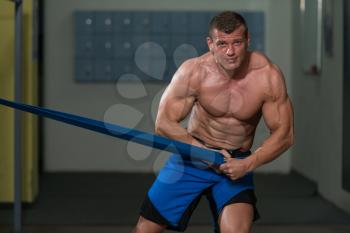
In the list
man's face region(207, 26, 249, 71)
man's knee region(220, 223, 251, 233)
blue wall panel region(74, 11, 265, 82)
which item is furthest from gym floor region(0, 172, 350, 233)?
man's face region(207, 26, 249, 71)

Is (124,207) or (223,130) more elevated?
(223,130)

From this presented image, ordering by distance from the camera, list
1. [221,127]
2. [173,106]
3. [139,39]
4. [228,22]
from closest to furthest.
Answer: [228,22], [173,106], [221,127], [139,39]

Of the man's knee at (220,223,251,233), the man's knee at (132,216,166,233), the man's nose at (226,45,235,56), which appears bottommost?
the man's knee at (132,216,166,233)

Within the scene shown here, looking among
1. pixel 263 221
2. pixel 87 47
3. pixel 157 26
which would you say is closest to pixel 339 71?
pixel 263 221

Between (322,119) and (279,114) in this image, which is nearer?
(279,114)

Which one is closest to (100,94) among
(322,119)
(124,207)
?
(124,207)

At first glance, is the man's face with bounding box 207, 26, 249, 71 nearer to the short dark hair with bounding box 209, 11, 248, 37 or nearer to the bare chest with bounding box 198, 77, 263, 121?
the short dark hair with bounding box 209, 11, 248, 37

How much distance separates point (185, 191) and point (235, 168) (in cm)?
33

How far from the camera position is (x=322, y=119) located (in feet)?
19.3

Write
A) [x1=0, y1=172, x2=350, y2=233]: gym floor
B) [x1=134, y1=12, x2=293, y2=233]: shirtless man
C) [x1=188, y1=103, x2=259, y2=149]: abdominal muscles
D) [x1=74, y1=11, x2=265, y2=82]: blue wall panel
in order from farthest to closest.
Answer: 1. [x1=74, y1=11, x2=265, y2=82]: blue wall panel
2. [x1=0, y1=172, x2=350, y2=233]: gym floor
3. [x1=188, y1=103, x2=259, y2=149]: abdominal muscles
4. [x1=134, y1=12, x2=293, y2=233]: shirtless man

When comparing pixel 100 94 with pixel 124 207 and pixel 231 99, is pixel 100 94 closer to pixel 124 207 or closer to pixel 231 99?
pixel 124 207

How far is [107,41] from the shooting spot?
269 inches

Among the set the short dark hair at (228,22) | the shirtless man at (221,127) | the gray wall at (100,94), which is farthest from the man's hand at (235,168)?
the gray wall at (100,94)

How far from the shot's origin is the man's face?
2766 mm
